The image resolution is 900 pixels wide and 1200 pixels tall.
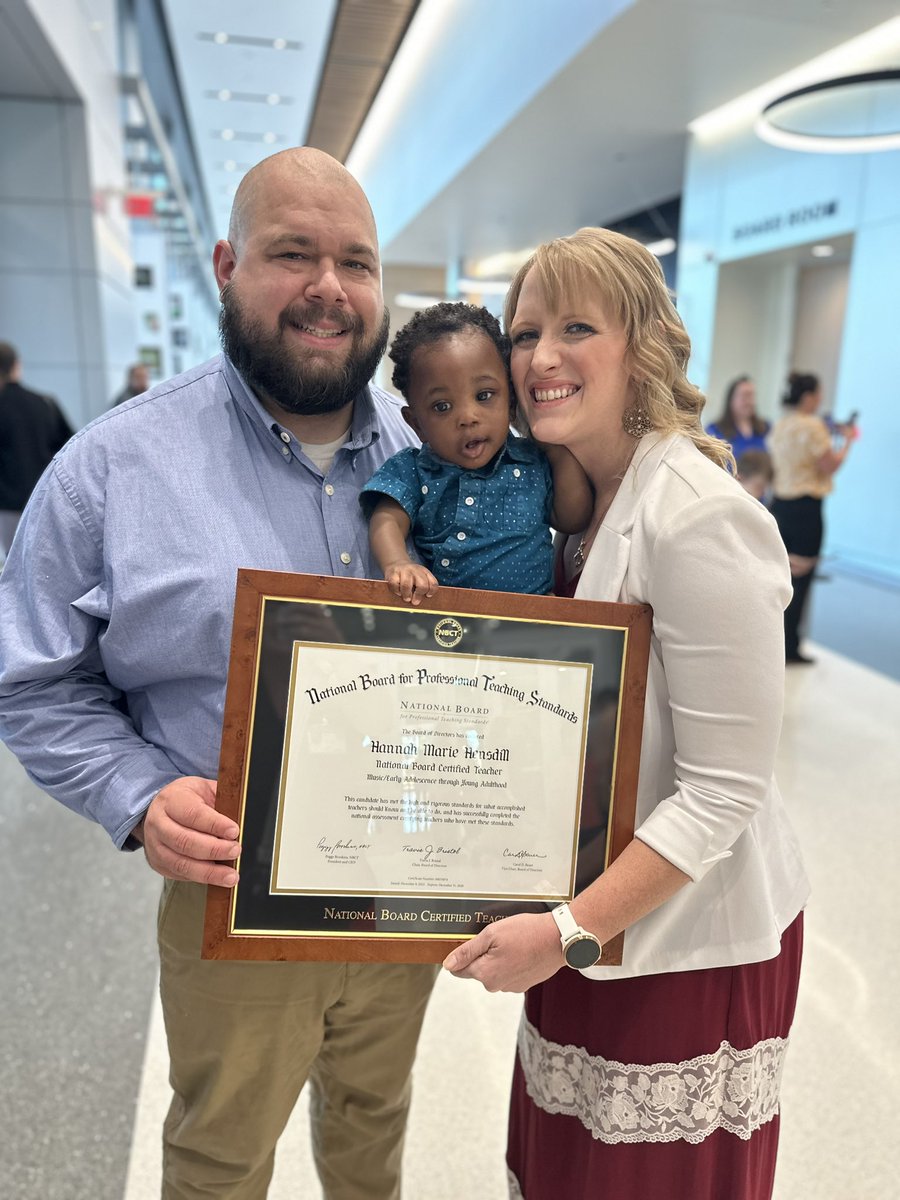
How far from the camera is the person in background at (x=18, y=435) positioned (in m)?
5.36

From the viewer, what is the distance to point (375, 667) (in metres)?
1.07

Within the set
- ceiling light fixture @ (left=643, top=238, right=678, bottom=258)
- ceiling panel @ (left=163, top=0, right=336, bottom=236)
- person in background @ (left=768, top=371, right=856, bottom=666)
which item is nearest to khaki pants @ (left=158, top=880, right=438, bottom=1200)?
person in background @ (left=768, top=371, right=856, bottom=666)

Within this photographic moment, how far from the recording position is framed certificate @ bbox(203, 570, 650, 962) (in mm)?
1054

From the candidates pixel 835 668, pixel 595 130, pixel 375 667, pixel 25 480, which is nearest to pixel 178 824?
pixel 375 667

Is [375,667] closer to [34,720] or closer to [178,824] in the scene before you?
[178,824]

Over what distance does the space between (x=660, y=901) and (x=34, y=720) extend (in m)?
0.91

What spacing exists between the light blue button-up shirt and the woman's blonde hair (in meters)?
0.47

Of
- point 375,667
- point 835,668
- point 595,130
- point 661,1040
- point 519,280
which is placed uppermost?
point 595,130

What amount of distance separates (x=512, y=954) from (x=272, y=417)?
86 centimetres

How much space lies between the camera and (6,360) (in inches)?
210

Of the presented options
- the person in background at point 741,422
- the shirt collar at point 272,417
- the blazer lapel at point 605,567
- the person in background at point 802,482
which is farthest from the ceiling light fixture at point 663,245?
the blazer lapel at point 605,567

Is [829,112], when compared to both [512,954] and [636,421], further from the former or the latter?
[512,954]

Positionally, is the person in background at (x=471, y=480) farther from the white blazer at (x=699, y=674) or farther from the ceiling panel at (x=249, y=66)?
the ceiling panel at (x=249, y=66)

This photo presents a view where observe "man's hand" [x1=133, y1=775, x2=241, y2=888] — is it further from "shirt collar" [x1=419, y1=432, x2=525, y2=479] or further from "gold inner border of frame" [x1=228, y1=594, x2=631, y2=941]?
"shirt collar" [x1=419, y1=432, x2=525, y2=479]
